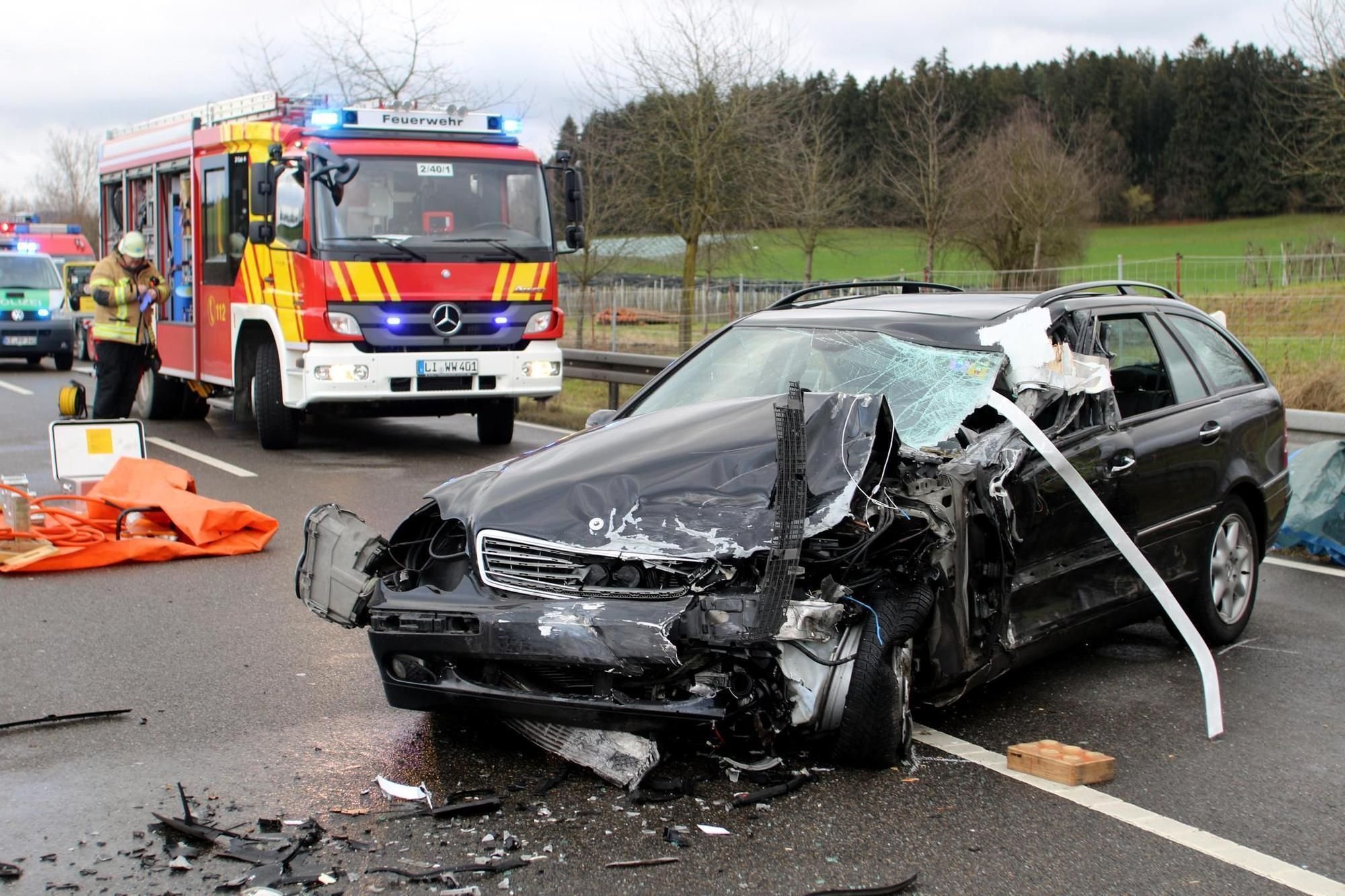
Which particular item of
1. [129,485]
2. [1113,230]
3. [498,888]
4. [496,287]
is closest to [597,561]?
[498,888]

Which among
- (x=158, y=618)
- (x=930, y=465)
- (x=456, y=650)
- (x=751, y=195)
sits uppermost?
(x=751, y=195)

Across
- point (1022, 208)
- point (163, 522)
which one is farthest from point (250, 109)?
point (1022, 208)

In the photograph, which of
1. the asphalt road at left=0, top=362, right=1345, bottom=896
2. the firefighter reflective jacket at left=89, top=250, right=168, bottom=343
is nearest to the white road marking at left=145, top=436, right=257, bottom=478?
the firefighter reflective jacket at left=89, top=250, right=168, bottom=343

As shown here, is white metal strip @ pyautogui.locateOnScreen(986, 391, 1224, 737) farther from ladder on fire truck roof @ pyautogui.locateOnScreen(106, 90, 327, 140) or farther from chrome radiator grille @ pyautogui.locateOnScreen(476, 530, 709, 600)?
ladder on fire truck roof @ pyautogui.locateOnScreen(106, 90, 327, 140)

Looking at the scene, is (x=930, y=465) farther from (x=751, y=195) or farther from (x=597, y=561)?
(x=751, y=195)

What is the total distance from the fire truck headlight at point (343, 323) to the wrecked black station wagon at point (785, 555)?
6621 millimetres

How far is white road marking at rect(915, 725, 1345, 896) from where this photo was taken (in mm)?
3559

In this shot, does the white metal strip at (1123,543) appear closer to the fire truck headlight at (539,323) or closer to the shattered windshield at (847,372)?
the shattered windshield at (847,372)

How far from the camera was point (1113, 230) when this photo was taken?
6638cm

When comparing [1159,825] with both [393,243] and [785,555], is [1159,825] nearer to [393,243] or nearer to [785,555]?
[785,555]

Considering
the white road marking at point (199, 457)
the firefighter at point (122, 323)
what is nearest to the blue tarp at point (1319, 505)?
the white road marking at point (199, 457)

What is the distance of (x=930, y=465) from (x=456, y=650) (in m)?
1.62

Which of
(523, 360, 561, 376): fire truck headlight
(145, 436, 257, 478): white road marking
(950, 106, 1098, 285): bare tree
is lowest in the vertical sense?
(145, 436, 257, 478): white road marking

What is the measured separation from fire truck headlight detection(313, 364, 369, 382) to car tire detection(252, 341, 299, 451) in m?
0.91
